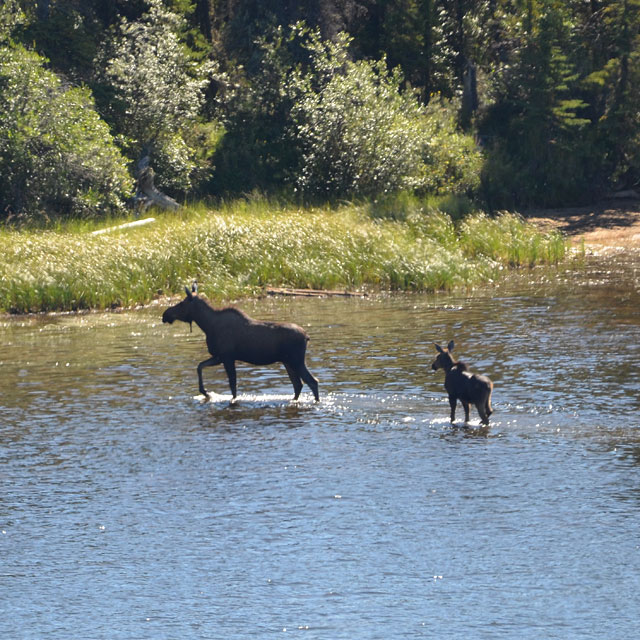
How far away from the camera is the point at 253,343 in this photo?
1677 centimetres

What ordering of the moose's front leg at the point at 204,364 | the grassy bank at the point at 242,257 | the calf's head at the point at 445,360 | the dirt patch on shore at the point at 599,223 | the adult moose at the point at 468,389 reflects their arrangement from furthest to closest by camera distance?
the dirt patch on shore at the point at 599,223 < the grassy bank at the point at 242,257 < the moose's front leg at the point at 204,364 < the calf's head at the point at 445,360 < the adult moose at the point at 468,389

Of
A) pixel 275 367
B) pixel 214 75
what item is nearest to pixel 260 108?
pixel 214 75

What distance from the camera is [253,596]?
9.45 metres

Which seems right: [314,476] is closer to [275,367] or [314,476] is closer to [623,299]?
[275,367]

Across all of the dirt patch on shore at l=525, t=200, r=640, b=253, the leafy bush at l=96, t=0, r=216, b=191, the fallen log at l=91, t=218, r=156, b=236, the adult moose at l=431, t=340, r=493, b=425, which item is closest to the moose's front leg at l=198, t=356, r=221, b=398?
the adult moose at l=431, t=340, r=493, b=425

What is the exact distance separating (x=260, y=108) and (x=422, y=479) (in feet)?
118

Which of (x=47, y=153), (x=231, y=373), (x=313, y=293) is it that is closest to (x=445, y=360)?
(x=231, y=373)

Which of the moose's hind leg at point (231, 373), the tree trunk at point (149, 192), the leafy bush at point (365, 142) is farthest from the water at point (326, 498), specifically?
the leafy bush at point (365, 142)

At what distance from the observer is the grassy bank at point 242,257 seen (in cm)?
2755

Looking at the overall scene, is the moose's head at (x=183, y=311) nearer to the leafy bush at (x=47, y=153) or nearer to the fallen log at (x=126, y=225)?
the fallen log at (x=126, y=225)

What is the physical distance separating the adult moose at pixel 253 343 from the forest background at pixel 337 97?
1976 centimetres

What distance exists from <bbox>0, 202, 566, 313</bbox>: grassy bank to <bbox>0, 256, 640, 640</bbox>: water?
→ 249 inches

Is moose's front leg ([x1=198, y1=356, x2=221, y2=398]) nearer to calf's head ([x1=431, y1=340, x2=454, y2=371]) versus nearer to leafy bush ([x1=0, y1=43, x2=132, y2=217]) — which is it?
calf's head ([x1=431, y1=340, x2=454, y2=371])

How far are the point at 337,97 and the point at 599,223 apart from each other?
414 inches
